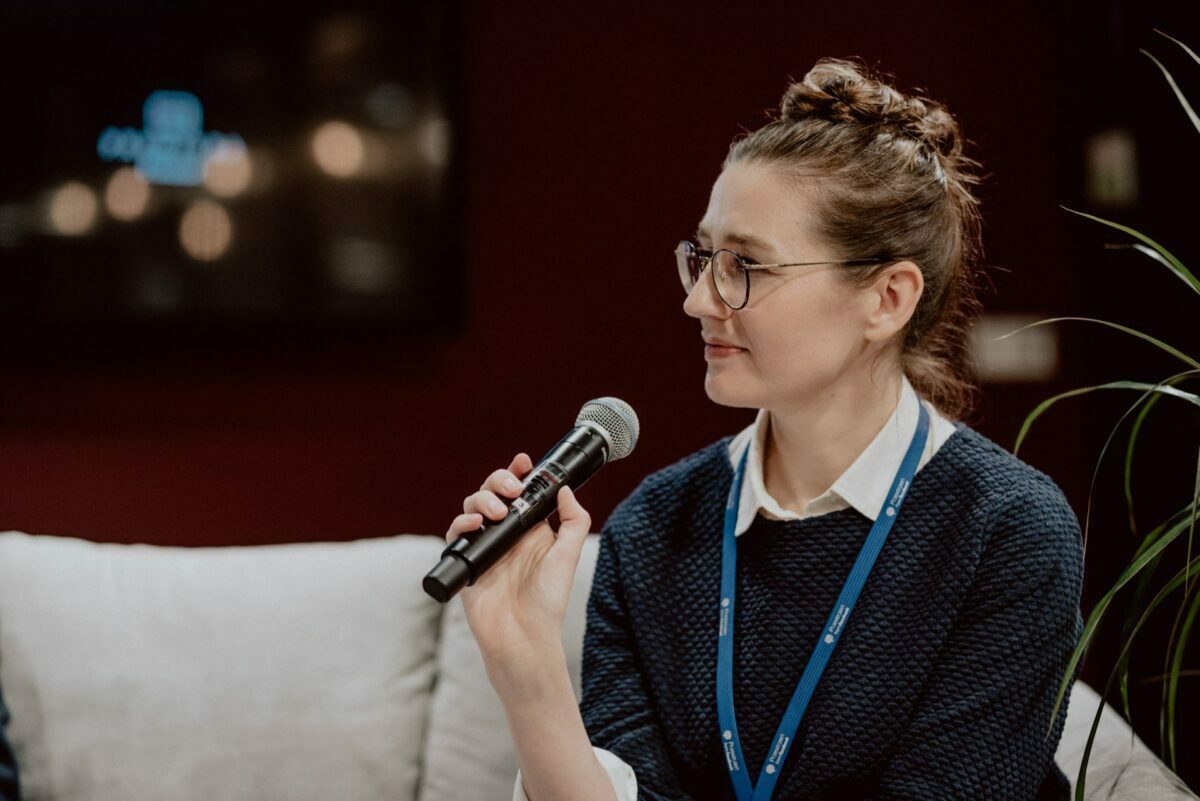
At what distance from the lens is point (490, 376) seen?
2561 mm

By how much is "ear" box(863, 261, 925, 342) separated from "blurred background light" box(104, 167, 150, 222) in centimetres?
162

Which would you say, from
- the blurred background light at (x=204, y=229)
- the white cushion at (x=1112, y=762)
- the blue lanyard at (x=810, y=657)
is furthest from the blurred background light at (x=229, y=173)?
the white cushion at (x=1112, y=762)

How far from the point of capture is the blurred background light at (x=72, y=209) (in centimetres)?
227

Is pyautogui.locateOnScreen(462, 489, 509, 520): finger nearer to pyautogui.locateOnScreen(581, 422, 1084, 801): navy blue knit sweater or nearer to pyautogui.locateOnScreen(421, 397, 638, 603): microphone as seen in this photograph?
pyautogui.locateOnScreen(421, 397, 638, 603): microphone

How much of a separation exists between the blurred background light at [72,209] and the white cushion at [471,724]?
1185 millimetres

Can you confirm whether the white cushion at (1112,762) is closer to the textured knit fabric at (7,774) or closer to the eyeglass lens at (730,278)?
the eyeglass lens at (730,278)

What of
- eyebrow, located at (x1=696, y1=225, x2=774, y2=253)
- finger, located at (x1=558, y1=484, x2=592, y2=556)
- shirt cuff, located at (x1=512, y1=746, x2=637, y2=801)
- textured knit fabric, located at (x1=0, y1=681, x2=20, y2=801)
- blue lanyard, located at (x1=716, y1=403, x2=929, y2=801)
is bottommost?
textured knit fabric, located at (x1=0, y1=681, x2=20, y2=801)

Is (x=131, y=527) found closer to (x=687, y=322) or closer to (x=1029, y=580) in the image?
(x=687, y=322)

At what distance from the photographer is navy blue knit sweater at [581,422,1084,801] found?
1267mm

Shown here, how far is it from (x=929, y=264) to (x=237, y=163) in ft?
5.08

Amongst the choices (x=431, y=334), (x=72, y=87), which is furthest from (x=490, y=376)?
(x=72, y=87)

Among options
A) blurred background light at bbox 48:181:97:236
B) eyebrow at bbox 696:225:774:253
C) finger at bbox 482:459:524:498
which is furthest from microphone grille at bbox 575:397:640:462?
blurred background light at bbox 48:181:97:236

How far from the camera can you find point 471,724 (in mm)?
1849

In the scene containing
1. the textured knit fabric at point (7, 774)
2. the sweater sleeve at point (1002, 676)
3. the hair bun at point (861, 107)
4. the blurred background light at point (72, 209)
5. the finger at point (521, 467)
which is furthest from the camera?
the blurred background light at point (72, 209)
